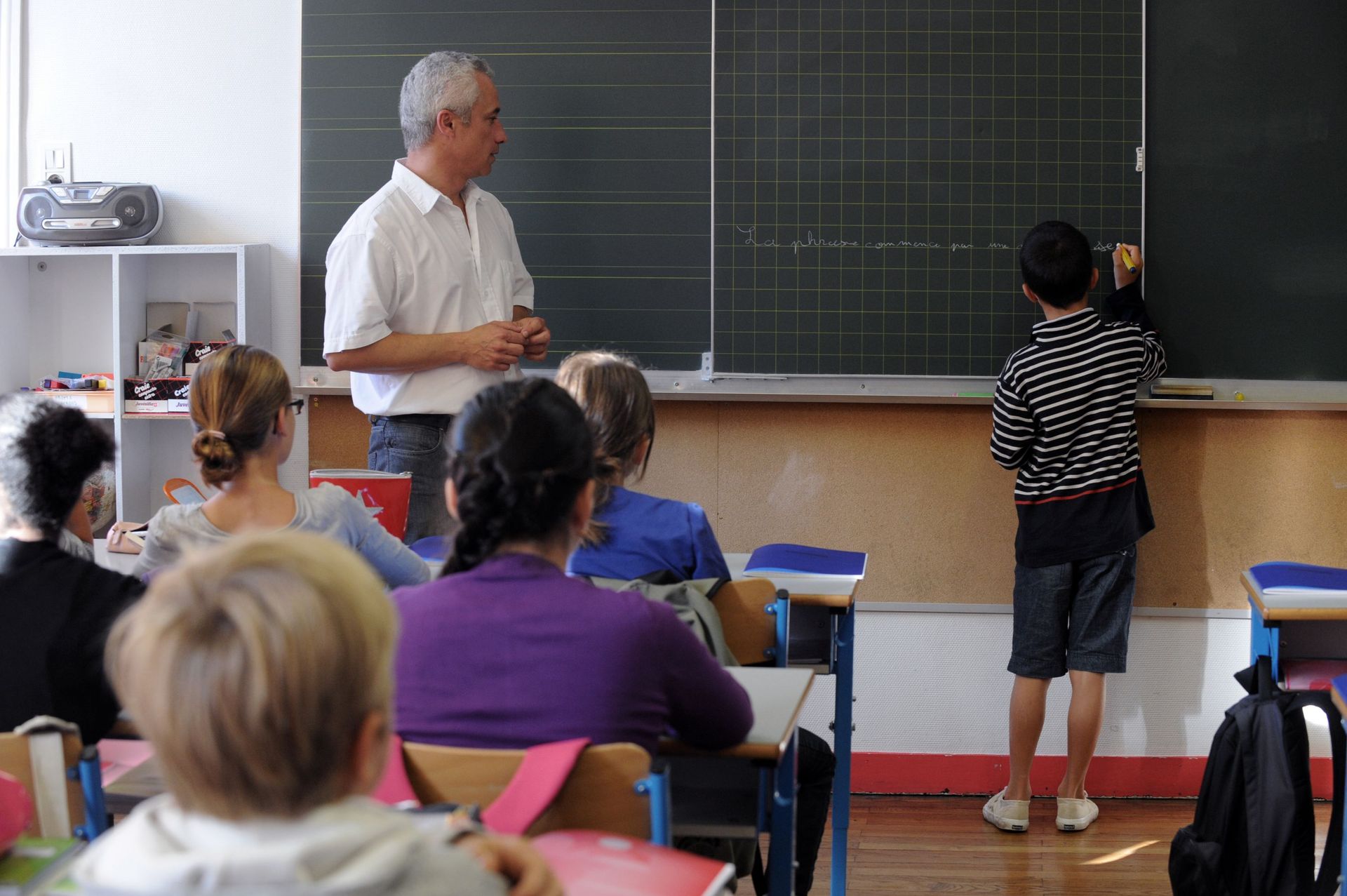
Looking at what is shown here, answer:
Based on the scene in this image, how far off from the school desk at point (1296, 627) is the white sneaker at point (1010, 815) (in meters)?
0.98

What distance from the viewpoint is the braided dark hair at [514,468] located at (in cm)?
150

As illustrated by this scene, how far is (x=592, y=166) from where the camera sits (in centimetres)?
375

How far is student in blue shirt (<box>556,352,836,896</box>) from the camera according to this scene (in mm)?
2176

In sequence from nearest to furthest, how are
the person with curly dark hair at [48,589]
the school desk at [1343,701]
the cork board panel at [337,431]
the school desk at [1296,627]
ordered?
the person with curly dark hair at [48,589]
the school desk at [1343,701]
the school desk at [1296,627]
the cork board panel at [337,431]

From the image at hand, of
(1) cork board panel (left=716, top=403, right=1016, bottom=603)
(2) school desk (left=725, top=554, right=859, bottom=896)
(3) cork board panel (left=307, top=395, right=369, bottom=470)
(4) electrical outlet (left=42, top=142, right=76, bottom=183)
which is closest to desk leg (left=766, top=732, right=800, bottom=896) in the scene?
(2) school desk (left=725, top=554, right=859, bottom=896)

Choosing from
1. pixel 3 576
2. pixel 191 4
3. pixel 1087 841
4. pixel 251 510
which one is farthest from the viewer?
pixel 191 4

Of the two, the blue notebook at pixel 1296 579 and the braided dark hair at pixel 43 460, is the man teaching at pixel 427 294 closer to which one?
the braided dark hair at pixel 43 460

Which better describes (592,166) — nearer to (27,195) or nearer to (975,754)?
(27,195)

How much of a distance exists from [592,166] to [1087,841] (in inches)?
89.4

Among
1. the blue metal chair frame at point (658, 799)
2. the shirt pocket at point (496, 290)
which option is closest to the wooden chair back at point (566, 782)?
the blue metal chair frame at point (658, 799)

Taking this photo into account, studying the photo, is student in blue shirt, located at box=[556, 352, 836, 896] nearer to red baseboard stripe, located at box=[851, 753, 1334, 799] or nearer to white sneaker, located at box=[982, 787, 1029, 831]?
white sneaker, located at box=[982, 787, 1029, 831]

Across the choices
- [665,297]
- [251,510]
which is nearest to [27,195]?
[665,297]

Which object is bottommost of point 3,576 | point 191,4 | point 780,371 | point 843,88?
point 3,576

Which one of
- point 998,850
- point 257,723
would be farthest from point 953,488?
point 257,723
